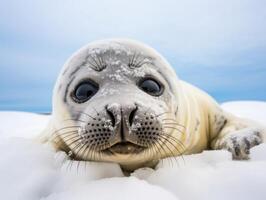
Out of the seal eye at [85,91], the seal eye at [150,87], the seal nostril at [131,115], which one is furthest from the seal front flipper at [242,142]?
the seal eye at [85,91]

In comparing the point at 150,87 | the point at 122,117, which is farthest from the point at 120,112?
the point at 150,87

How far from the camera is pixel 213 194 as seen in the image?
1.68 meters

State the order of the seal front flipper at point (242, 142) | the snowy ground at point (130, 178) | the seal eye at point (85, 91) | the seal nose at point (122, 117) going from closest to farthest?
1. the snowy ground at point (130, 178)
2. the seal nose at point (122, 117)
3. the seal front flipper at point (242, 142)
4. the seal eye at point (85, 91)

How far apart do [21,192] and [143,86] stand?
0.98 metres

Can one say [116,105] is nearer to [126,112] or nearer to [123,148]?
[126,112]

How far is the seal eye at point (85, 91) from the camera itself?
2395 mm

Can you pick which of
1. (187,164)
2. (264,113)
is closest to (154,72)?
(187,164)

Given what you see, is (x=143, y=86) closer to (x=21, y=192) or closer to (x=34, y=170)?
(x=34, y=170)

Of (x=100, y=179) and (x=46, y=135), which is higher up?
(x=100, y=179)

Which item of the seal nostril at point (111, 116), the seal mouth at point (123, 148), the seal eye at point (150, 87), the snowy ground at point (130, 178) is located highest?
the seal eye at point (150, 87)

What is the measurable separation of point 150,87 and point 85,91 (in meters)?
0.39

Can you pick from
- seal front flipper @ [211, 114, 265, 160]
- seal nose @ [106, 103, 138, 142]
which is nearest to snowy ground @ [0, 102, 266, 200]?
seal front flipper @ [211, 114, 265, 160]

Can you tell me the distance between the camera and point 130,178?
1904mm

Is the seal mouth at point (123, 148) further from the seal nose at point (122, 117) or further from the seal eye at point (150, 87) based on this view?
the seal eye at point (150, 87)
